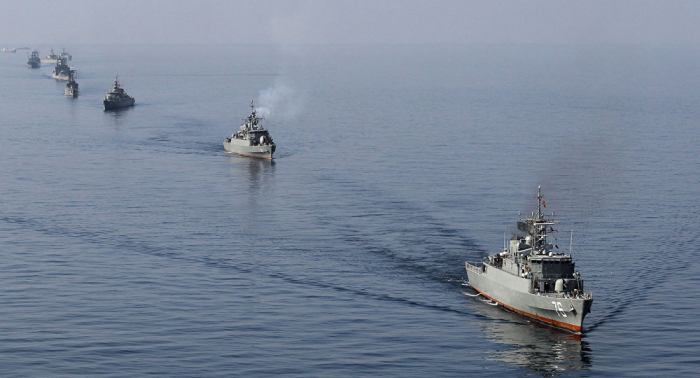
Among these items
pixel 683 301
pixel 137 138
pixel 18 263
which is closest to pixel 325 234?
pixel 18 263

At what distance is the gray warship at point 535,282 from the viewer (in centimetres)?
8206

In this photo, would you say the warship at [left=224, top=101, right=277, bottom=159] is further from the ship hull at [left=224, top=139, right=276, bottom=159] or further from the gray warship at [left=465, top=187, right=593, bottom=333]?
the gray warship at [left=465, top=187, right=593, bottom=333]

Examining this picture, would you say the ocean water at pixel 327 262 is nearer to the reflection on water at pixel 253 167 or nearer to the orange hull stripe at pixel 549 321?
the reflection on water at pixel 253 167

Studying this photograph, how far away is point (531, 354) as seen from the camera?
77.4 m

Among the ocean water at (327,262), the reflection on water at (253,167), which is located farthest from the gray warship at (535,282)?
the reflection on water at (253,167)

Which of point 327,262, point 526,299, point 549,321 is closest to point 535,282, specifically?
point 526,299

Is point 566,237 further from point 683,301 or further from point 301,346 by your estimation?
point 301,346

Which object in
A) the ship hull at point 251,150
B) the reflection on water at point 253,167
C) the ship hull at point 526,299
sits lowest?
the ship hull at point 526,299

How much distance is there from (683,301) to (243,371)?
4509cm

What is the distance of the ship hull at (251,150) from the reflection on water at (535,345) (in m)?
95.0

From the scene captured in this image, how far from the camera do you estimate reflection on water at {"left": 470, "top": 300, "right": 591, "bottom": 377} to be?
7469cm

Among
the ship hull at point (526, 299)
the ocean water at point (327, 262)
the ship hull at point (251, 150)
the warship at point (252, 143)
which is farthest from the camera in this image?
the warship at point (252, 143)

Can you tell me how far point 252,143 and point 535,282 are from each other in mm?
102359

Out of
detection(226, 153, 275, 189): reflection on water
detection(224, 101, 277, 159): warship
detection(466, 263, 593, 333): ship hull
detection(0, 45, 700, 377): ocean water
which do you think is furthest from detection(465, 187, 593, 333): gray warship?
detection(224, 101, 277, 159): warship
